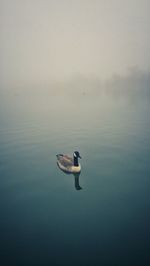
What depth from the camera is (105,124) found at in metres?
27.8

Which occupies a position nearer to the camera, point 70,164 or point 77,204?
point 77,204

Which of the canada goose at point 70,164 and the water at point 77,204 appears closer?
the water at point 77,204

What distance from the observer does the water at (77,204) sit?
881 cm

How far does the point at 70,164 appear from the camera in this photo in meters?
14.8

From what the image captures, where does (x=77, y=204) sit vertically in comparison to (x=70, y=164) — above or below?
below

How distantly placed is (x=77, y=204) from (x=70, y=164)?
3.43 metres

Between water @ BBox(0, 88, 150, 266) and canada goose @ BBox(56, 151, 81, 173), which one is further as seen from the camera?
canada goose @ BBox(56, 151, 81, 173)

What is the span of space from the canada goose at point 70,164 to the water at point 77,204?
0.34 metres

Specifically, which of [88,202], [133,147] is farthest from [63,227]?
[133,147]

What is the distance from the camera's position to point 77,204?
1163 cm

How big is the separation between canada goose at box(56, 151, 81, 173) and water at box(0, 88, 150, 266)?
1.10 feet

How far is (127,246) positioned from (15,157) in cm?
1054

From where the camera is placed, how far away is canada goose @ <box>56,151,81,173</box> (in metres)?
14.4

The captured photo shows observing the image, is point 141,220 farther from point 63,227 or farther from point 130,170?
point 130,170
